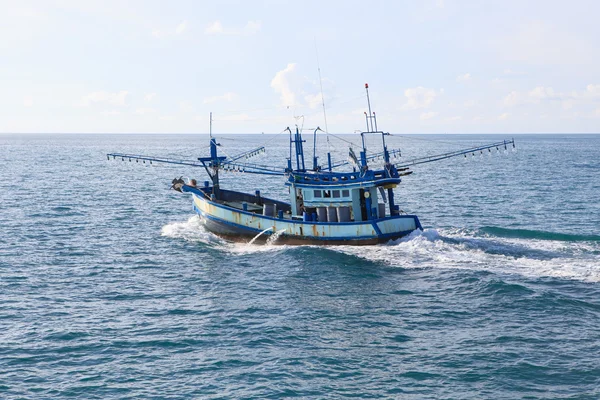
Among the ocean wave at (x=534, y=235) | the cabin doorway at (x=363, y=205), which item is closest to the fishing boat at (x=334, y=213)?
the cabin doorway at (x=363, y=205)

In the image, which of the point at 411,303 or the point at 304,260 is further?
the point at 304,260

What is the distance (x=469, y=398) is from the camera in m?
21.1

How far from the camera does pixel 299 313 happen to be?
97.0 ft

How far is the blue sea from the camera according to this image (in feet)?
73.5

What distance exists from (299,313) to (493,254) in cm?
1514

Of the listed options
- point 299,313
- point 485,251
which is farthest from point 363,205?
point 299,313

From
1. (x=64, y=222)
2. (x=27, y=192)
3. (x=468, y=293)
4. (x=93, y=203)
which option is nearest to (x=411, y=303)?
(x=468, y=293)

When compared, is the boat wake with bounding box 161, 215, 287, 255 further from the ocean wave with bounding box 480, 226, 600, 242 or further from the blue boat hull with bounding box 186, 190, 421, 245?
the ocean wave with bounding box 480, 226, 600, 242

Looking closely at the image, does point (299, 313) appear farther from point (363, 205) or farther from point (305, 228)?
point (363, 205)

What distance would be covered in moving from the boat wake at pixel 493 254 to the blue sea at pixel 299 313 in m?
0.14

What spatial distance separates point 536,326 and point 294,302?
1142 cm

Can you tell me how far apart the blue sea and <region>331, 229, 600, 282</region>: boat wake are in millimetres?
141

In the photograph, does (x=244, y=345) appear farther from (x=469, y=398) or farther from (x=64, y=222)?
(x=64, y=222)

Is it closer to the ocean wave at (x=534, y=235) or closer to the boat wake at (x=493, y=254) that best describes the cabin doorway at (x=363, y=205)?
the boat wake at (x=493, y=254)
